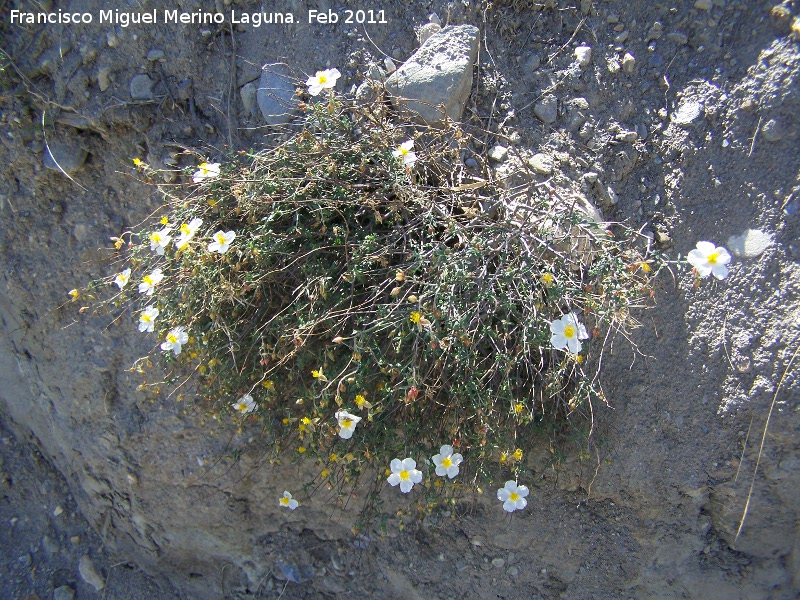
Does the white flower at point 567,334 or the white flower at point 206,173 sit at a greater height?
the white flower at point 206,173

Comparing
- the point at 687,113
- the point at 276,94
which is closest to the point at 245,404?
the point at 276,94

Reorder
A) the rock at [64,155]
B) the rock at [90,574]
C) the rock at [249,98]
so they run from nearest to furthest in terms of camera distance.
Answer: the rock at [249,98] → the rock at [64,155] → the rock at [90,574]

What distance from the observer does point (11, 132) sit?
2.86 meters

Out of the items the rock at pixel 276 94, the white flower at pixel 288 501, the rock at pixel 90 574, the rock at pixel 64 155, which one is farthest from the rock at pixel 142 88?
the rock at pixel 90 574

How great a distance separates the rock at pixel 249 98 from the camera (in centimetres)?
271

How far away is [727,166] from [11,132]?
10.1 ft

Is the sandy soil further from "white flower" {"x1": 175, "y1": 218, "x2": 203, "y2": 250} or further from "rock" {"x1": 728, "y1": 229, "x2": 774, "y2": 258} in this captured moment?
"white flower" {"x1": 175, "y1": 218, "x2": 203, "y2": 250}

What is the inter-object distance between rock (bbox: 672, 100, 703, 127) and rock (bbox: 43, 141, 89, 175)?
2570mm

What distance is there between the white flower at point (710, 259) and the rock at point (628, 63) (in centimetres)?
89

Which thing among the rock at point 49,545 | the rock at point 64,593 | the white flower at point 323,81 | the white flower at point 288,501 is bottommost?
the rock at point 64,593

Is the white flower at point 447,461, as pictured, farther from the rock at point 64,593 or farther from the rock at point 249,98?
the rock at point 64,593

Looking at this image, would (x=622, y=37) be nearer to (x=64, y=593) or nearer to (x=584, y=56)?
(x=584, y=56)

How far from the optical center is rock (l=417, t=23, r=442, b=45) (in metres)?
2.56

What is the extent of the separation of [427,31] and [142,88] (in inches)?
50.5
